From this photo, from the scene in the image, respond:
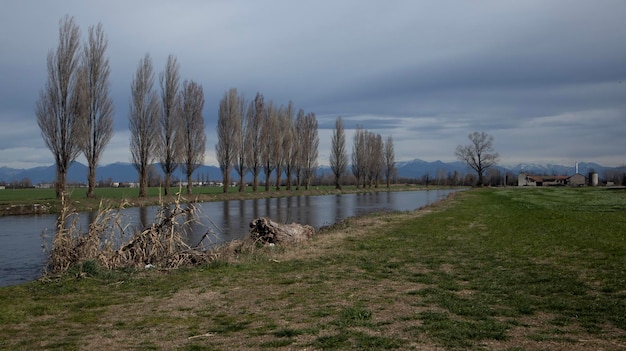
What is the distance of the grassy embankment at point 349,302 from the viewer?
5066 mm

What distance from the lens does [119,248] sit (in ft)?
34.7

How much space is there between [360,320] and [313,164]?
62.7 metres

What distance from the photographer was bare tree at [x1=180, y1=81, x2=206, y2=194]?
44031 millimetres

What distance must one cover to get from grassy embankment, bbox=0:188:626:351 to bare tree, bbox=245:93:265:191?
42.2 m

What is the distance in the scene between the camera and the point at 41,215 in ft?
93.7

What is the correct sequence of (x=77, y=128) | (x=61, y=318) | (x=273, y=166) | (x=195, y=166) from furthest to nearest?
(x=273, y=166), (x=195, y=166), (x=77, y=128), (x=61, y=318)

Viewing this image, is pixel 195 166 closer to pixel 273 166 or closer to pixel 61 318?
pixel 273 166

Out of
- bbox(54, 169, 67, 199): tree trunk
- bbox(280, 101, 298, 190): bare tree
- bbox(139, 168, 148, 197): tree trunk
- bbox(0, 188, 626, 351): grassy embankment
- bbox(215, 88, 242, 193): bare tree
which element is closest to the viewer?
bbox(0, 188, 626, 351): grassy embankment

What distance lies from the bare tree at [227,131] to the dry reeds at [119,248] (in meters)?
39.4

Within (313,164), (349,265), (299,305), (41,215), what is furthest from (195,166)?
(299,305)

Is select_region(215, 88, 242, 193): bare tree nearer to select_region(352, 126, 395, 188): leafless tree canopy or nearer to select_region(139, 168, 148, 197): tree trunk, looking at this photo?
select_region(139, 168, 148, 197): tree trunk

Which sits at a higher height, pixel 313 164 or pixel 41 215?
pixel 313 164

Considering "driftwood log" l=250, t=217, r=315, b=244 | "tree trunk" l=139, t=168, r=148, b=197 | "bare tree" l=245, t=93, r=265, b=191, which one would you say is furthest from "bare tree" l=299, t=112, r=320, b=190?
"driftwood log" l=250, t=217, r=315, b=244

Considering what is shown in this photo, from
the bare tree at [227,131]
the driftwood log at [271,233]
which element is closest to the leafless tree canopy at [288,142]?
the bare tree at [227,131]
